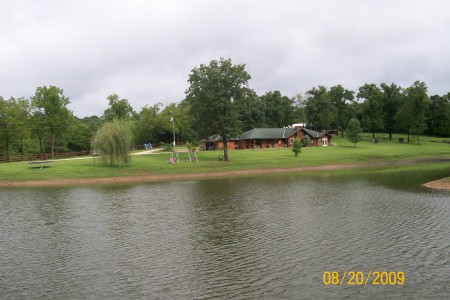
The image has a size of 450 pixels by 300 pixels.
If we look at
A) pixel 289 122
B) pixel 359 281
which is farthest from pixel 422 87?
pixel 359 281

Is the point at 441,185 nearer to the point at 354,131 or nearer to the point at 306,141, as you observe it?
the point at 354,131

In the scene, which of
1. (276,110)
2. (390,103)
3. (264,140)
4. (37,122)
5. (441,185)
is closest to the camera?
(441,185)

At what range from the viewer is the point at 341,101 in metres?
127

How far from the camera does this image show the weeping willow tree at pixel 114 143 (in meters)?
55.4

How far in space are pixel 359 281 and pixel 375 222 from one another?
9.48m

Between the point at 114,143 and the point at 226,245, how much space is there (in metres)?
40.4

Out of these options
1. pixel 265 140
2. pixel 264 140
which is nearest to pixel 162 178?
pixel 264 140

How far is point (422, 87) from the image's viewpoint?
104m

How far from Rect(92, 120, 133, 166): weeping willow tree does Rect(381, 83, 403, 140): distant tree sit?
8416 cm

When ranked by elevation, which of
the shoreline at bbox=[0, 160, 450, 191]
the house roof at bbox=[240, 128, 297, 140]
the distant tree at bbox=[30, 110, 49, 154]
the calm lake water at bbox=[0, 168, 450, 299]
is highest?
the distant tree at bbox=[30, 110, 49, 154]

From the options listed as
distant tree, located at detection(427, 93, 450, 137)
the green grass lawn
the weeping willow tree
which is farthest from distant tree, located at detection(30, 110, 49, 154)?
distant tree, located at detection(427, 93, 450, 137)

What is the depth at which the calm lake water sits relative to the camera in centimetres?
1352

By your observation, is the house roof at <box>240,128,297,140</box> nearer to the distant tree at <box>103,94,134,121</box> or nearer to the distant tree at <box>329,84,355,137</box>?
the distant tree at <box>329,84,355,137</box>
